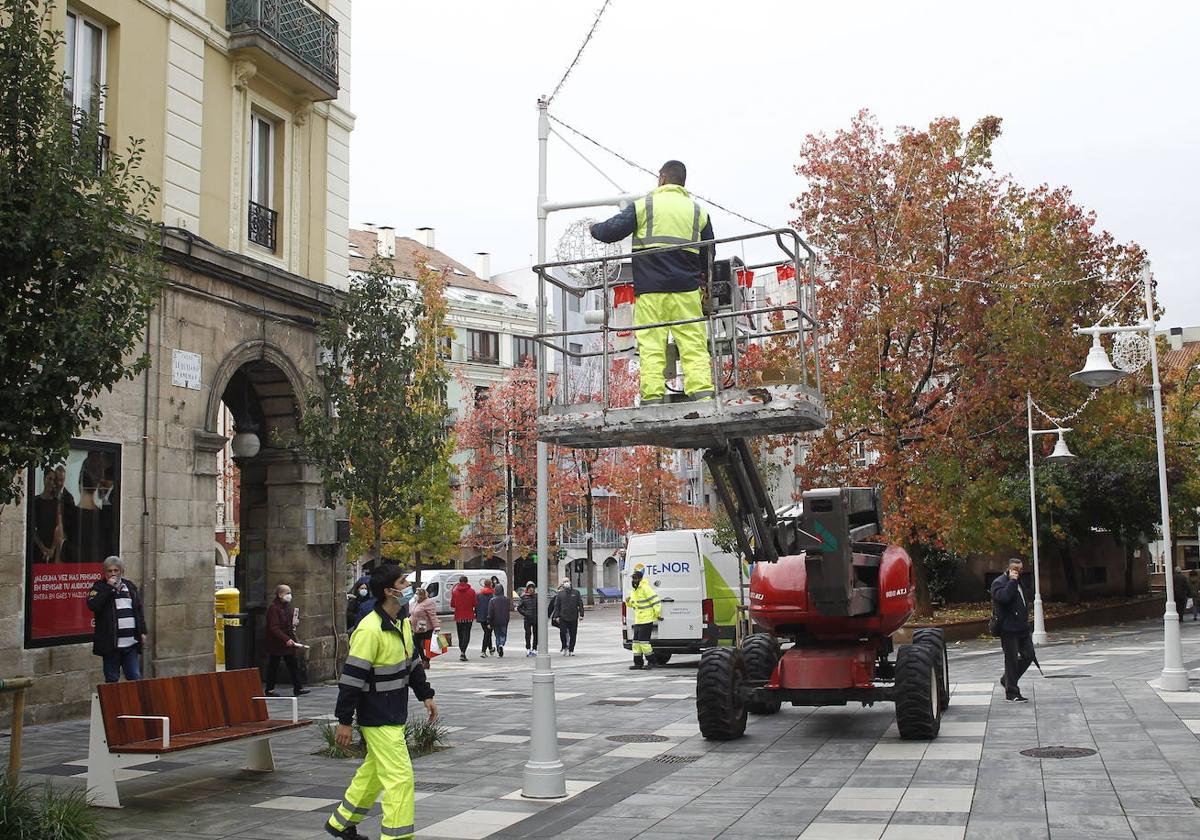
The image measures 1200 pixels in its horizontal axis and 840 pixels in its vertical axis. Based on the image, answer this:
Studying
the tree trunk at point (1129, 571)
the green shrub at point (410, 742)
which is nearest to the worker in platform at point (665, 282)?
the green shrub at point (410, 742)

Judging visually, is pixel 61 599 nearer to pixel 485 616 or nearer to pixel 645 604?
pixel 645 604

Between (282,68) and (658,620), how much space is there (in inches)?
471

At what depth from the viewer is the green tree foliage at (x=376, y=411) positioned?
1384 centimetres

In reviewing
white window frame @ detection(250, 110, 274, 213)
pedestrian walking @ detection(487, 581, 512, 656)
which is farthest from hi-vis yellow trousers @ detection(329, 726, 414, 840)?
pedestrian walking @ detection(487, 581, 512, 656)

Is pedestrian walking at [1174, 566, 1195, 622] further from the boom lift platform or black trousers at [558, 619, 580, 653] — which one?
the boom lift platform

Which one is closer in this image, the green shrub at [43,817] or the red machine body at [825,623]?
the green shrub at [43,817]

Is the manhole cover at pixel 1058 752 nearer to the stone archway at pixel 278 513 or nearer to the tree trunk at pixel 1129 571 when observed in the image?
the stone archway at pixel 278 513

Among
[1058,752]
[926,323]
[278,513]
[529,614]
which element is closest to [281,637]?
[278,513]

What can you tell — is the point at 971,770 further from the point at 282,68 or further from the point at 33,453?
the point at 282,68

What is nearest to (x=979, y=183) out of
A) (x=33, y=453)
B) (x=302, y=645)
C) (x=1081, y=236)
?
(x=1081, y=236)

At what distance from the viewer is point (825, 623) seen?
1181cm

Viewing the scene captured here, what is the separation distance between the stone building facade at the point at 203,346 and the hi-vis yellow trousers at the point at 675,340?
21.7 ft

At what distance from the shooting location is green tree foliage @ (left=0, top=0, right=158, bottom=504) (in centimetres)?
772

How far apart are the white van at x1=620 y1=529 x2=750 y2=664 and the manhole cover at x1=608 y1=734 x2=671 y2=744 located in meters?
9.66
